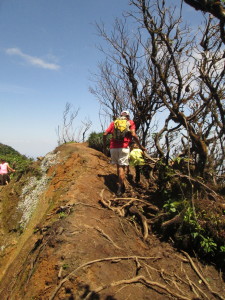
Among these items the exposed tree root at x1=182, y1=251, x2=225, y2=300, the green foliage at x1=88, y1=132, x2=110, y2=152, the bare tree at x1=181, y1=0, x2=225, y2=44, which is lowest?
the exposed tree root at x1=182, y1=251, x2=225, y2=300

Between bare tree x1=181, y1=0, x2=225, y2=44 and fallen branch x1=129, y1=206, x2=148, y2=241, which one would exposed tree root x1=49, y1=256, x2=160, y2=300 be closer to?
fallen branch x1=129, y1=206, x2=148, y2=241

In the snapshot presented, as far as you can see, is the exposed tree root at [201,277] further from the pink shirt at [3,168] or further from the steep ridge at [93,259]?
the pink shirt at [3,168]

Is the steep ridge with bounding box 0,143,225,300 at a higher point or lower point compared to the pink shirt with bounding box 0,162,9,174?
lower

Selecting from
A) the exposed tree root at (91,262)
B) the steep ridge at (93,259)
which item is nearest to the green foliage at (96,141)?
the steep ridge at (93,259)

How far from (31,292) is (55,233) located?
93 cm

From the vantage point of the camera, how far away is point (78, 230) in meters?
4.04

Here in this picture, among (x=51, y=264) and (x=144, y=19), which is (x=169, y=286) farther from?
(x=144, y=19)

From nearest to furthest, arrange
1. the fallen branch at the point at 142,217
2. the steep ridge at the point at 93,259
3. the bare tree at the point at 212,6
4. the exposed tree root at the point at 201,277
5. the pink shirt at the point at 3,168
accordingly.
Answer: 1. the bare tree at the point at 212,6
2. the steep ridge at the point at 93,259
3. the exposed tree root at the point at 201,277
4. the fallen branch at the point at 142,217
5. the pink shirt at the point at 3,168

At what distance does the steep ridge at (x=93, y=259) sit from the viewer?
3223 millimetres

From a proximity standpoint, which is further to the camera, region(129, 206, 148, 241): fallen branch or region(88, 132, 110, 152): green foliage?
region(88, 132, 110, 152): green foliage

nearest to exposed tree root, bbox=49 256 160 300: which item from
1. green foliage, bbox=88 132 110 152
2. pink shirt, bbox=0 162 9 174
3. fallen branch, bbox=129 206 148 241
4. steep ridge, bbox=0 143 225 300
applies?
steep ridge, bbox=0 143 225 300

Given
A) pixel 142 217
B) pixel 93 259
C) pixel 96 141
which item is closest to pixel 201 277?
pixel 142 217

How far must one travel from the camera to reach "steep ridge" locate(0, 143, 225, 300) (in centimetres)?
322

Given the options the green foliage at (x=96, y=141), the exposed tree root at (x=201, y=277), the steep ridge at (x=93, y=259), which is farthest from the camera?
the green foliage at (x=96, y=141)
